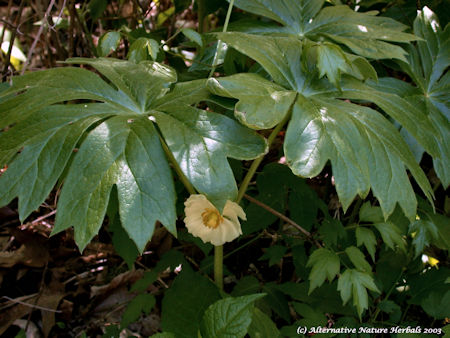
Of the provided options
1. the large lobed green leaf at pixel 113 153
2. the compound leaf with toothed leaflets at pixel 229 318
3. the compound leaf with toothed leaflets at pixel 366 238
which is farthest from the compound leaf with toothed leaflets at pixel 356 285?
the large lobed green leaf at pixel 113 153

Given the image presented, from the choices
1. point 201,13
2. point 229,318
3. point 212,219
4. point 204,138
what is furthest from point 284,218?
point 201,13

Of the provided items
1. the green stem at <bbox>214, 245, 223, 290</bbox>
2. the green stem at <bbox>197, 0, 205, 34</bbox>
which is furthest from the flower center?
the green stem at <bbox>197, 0, 205, 34</bbox>

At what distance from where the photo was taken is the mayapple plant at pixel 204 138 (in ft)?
2.78

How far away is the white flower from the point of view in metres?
1.11

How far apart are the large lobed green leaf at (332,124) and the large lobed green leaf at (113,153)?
2.8 inches

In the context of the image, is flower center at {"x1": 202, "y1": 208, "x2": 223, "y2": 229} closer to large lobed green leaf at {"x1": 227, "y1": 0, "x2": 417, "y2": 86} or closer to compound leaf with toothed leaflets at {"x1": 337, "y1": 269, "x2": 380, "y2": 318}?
compound leaf with toothed leaflets at {"x1": 337, "y1": 269, "x2": 380, "y2": 318}

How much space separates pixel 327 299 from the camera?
56.1 inches

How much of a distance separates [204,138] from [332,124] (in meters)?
0.27

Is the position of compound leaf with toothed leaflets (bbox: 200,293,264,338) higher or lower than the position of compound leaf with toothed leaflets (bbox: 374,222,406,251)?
higher

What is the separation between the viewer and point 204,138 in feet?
2.93

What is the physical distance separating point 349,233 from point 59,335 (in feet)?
3.65

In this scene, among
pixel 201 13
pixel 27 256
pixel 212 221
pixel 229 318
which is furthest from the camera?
pixel 27 256

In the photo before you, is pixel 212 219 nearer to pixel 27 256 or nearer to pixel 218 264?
pixel 218 264

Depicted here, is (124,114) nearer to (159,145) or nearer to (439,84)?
(159,145)
